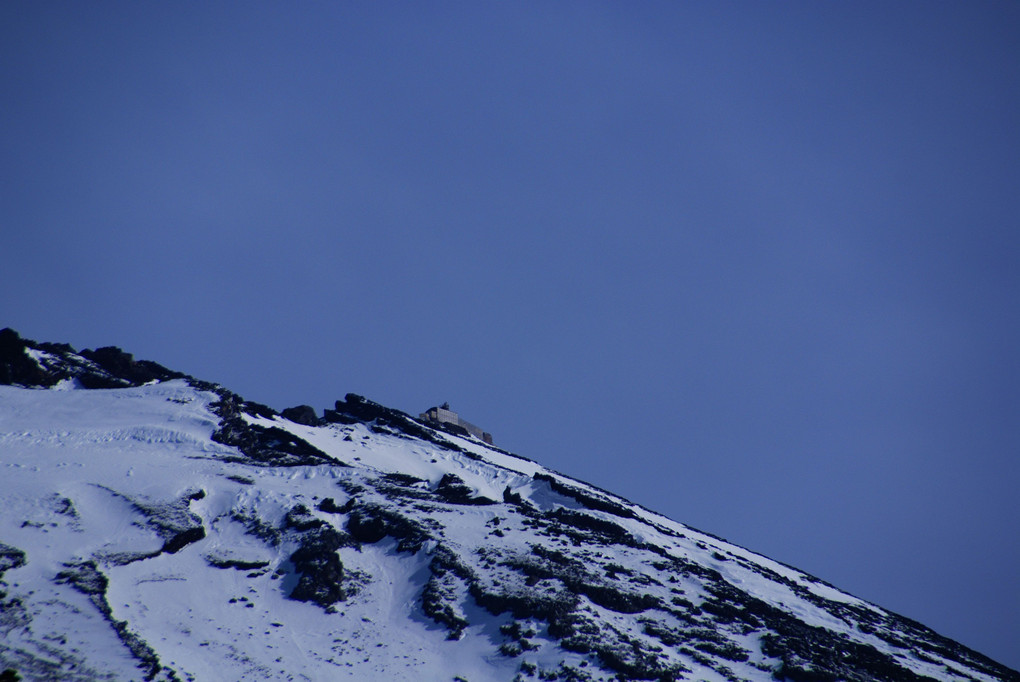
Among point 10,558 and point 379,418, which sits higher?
point 379,418

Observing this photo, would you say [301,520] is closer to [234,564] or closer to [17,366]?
[234,564]

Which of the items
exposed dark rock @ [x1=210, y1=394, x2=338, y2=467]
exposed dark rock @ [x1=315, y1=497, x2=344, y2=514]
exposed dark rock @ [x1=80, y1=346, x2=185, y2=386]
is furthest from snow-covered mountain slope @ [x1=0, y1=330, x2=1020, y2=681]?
exposed dark rock @ [x1=80, y1=346, x2=185, y2=386]

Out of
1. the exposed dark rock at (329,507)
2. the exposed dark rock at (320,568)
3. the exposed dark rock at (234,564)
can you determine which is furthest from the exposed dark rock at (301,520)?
the exposed dark rock at (234,564)

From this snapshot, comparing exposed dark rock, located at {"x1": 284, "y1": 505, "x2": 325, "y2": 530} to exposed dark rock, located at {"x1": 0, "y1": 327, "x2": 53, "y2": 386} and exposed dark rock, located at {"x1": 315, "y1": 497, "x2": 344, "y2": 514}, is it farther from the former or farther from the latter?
exposed dark rock, located at {"x1": 0, "y1": 327, "x2": 53, "y2": 386}

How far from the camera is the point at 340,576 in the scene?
149 feet

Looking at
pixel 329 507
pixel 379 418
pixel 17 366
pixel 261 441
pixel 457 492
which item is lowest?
pixel 329 507

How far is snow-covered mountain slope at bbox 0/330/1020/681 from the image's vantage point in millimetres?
37750

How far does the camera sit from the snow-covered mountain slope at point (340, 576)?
124ft

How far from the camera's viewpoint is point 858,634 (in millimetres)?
51094

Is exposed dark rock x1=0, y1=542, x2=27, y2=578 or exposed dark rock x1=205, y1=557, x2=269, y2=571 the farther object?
exposed dark rock x1=205, y1=557, x2=269, y2=571

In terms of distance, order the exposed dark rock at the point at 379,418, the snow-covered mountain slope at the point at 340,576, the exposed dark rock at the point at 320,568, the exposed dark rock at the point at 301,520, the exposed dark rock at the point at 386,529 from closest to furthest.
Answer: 1. the snow-covered mountain slope at the point at 340,576
2. the exposed dark rock at the point at 320,568
3. the exposed dark rock at the point at 301,520
4. the exposed dark rock at the point at 386,529
5. the exposed dark rock at the point at 379,418

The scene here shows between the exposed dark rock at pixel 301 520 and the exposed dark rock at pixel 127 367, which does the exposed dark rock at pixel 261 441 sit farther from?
the exposed dark rock at pixel 127 367

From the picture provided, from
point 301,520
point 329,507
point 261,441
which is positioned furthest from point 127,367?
point 301,520

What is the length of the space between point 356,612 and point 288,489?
15998 millimetres
